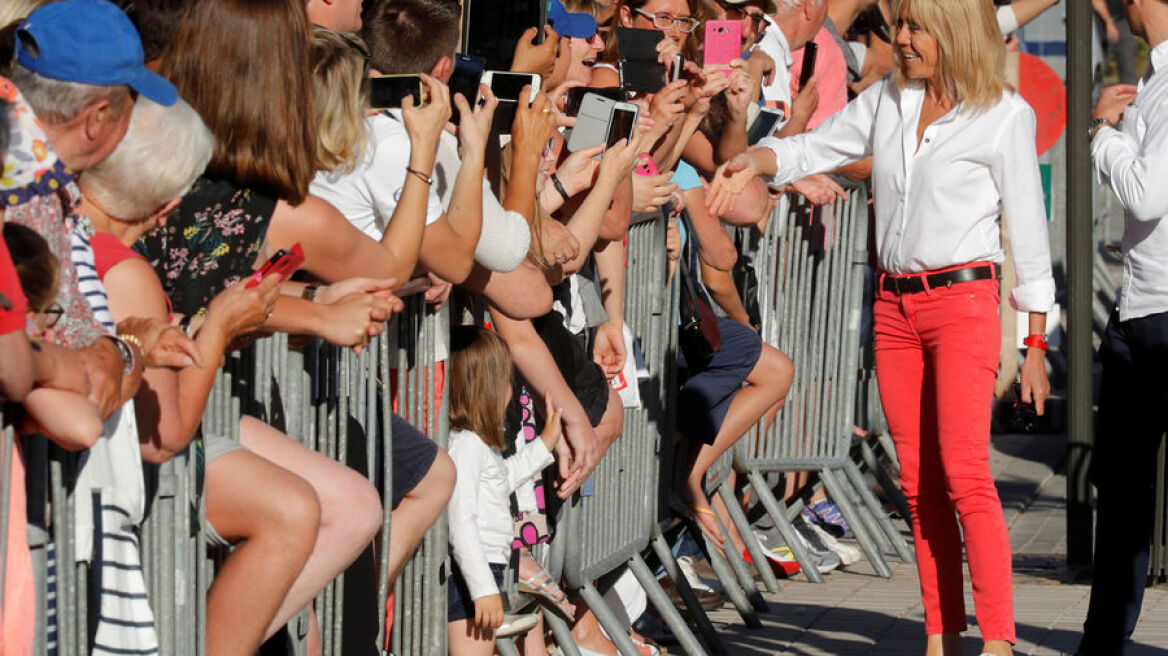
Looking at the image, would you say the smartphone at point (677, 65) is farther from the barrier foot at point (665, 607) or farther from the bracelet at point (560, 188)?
the barrier foot at point (665, 607)

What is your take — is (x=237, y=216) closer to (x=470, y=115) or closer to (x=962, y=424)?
(x=470, y=115)

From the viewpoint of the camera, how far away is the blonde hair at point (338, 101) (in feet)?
14.7

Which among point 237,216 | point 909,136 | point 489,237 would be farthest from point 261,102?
point 909,136

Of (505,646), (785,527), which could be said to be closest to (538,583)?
(505,646)

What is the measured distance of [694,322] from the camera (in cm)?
745

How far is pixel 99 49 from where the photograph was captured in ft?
11.4

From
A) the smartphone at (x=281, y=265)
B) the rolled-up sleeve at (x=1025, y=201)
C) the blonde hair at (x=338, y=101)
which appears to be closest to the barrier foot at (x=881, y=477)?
the rolled-up sleeve at (x=1025, y=201)

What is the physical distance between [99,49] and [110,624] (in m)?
1.04

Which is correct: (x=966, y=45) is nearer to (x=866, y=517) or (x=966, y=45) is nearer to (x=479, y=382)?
(x=479, y=382)

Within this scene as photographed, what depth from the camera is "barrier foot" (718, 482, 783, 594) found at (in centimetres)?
812

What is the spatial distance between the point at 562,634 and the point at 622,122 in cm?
161

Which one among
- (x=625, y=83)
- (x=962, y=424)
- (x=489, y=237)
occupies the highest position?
(x=625, y=83)

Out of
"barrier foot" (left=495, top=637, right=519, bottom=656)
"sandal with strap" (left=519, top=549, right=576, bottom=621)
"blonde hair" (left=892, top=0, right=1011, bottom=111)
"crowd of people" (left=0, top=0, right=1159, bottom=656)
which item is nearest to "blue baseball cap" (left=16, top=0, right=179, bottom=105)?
"crowd of people" (left=0, top=0, right=1159, bottom=656)

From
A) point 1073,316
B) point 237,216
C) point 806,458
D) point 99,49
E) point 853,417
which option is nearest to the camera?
point 99,49
